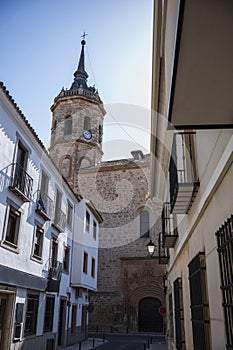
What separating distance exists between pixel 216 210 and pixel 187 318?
3780 mm

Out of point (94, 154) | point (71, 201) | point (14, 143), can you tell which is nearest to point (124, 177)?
point (94, 154)

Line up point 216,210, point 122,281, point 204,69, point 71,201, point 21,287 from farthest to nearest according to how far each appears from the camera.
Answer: point 122,281
point 71,201
point 21,287
point 216,210
point 204,69

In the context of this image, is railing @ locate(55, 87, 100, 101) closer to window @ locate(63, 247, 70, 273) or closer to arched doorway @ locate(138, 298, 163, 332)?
window @ locate(63, 247, 70, 273)

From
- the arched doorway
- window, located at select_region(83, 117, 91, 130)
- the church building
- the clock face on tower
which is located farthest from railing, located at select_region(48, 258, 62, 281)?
A: window, located at select_region(83, 117, 91, 130)

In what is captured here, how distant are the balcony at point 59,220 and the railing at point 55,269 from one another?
162 cm

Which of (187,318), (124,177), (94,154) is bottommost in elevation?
(187,318)

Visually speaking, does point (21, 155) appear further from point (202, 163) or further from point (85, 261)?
point (85, 261)

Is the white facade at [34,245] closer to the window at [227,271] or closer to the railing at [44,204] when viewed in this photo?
the railing at [44,204]

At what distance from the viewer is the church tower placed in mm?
33469

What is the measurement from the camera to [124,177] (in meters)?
30.9

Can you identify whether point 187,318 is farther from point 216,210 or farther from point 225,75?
point 225,75

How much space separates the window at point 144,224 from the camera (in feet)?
92.4

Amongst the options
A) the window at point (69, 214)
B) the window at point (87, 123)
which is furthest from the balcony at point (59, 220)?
the window at point (87, 123)

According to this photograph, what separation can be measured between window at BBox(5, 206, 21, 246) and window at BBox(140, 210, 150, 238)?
17171 millimetres
